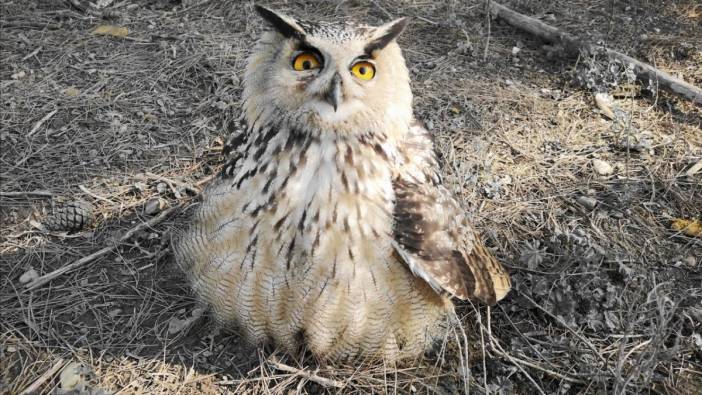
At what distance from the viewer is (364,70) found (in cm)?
205

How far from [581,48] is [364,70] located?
2.65 meters

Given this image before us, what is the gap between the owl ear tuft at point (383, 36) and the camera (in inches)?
80.3

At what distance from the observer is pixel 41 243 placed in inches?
120

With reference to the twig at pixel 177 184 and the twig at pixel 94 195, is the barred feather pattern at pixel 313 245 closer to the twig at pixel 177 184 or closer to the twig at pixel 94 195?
the twig at pixel 177 184

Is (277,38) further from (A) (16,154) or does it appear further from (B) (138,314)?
(A) (16,154)

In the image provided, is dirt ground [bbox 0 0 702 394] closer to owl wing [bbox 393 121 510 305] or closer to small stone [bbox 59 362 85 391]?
small stone [bbox 59 362 85 391]


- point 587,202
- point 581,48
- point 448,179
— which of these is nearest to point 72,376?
point 448,179

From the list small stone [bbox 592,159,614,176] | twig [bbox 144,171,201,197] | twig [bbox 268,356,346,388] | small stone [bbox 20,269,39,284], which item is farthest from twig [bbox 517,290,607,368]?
small stone [bbox 20,269,39,284]

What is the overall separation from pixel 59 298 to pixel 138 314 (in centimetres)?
40

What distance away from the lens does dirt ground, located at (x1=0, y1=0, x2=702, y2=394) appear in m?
2.56

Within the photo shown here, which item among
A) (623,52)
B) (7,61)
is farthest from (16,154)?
(623,52)

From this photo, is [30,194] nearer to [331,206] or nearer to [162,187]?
[162,187]

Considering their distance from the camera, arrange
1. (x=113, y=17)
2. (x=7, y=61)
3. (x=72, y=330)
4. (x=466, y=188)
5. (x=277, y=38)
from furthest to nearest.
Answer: (x=113, y=17) < (x=7, y=61) < (x=466, y=188) < (x=72, y=330) < (x=277, y=38)

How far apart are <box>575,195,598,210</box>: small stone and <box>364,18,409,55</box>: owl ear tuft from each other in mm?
1742
